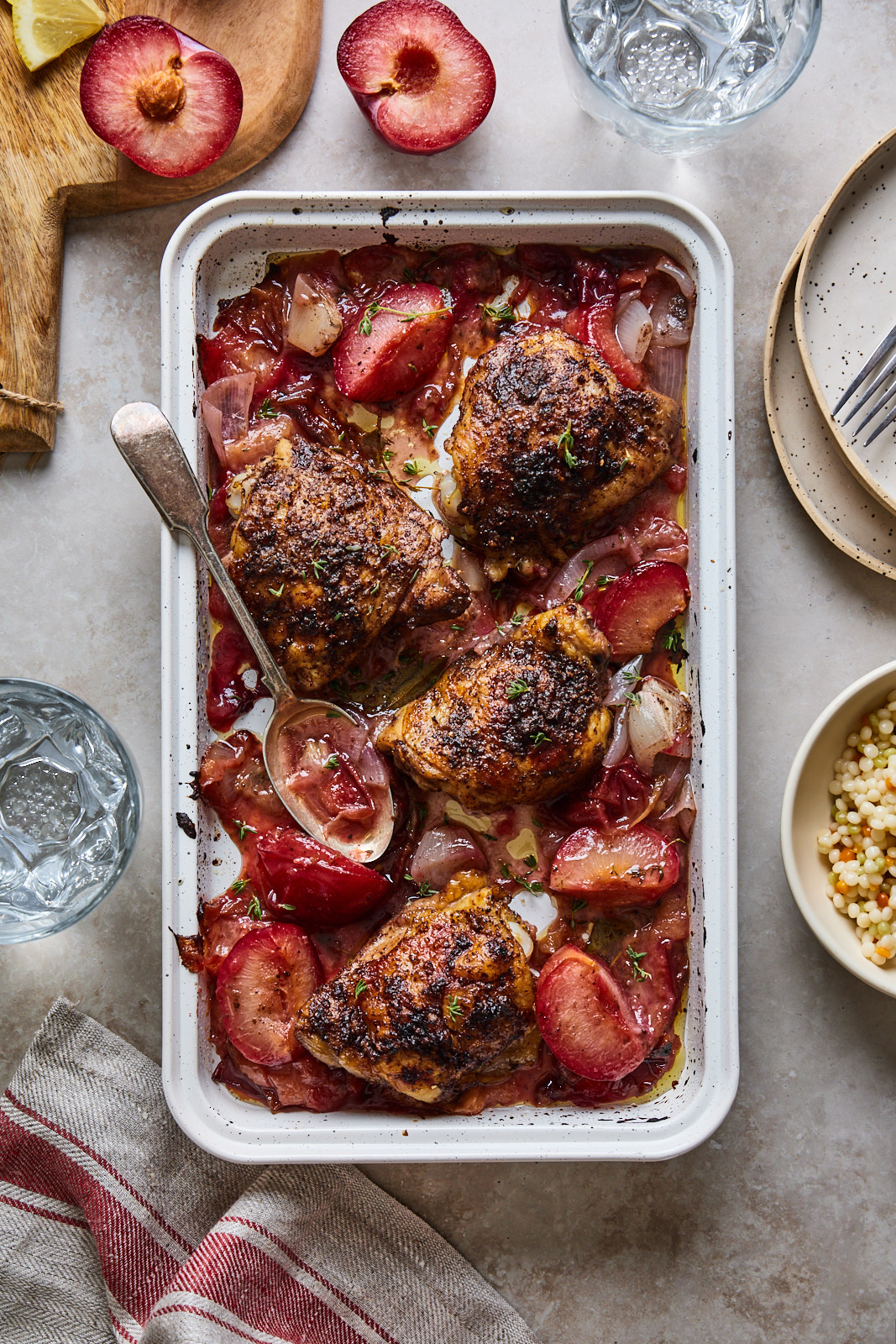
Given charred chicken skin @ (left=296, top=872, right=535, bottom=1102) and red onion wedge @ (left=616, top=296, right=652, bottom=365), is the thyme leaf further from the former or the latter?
charred chicken skin @ (left=296, top=872, right=535, bottom=1102)

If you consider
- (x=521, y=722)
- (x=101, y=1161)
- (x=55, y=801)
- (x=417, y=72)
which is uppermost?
(x=417, y=72)

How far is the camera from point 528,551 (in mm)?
2783

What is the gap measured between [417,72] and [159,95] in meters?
0.77

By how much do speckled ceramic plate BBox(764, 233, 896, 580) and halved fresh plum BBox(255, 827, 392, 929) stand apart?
1.79m

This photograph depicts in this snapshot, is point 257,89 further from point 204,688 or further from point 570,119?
point 204,688

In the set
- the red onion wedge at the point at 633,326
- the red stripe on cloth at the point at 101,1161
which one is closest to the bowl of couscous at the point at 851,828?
the red onion wedge at the point at 633,326

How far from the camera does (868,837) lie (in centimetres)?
292

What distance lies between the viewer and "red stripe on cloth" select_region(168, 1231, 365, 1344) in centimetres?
283

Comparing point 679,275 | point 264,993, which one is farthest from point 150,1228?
point 679,275

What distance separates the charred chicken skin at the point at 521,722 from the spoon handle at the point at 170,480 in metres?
0.58

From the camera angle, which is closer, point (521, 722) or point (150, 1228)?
point (521, 722)

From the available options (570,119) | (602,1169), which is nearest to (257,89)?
(570,119)

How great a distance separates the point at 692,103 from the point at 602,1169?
3.40 m

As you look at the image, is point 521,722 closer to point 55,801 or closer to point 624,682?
point 624,682
